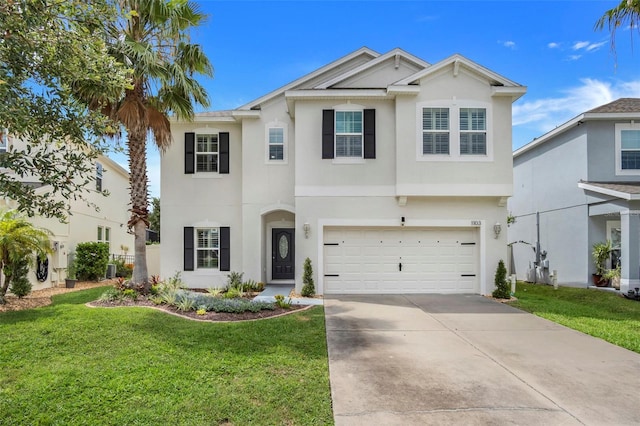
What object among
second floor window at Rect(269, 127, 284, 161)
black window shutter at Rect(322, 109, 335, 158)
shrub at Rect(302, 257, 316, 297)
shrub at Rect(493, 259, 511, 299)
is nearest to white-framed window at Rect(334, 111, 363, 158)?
black window shutter at Rect(322, 109, 335, 158)

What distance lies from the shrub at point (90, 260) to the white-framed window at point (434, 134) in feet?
46.0

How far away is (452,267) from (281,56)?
10.5 meters

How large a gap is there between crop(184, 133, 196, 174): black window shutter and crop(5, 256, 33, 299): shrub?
5.55m

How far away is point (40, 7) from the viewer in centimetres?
385

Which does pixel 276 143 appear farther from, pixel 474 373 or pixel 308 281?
pixel 474 373

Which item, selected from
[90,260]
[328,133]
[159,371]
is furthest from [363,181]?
[90,260]

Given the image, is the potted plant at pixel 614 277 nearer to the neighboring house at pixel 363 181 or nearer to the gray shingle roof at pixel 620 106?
the neighboring house at pixel 363 181

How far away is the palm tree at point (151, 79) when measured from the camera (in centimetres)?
949

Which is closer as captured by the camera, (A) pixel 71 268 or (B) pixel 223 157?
(B) pixel 223 157

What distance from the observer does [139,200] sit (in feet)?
34.7

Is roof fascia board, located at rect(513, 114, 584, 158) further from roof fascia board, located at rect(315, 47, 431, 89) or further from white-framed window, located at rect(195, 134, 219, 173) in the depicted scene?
white-framed window, located at rect(195, 134, 219, 173)

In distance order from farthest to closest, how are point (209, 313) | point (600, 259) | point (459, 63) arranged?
point (600, 259) < point (459, 63) < point (209, 313)

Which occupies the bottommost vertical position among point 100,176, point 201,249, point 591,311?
point 591,311

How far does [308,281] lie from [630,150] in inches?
496
